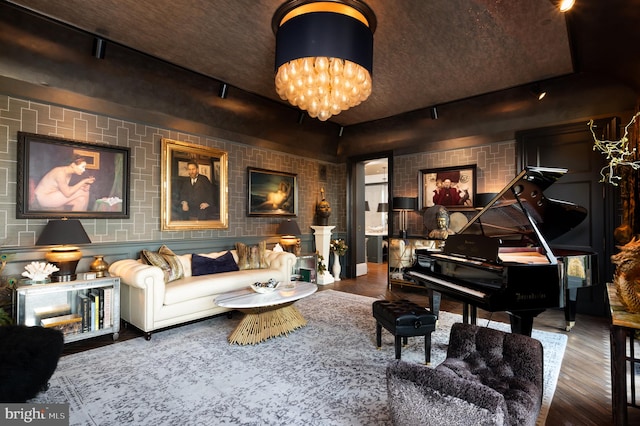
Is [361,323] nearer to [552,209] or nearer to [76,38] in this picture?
[552,209]

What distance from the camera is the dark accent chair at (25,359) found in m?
1.82

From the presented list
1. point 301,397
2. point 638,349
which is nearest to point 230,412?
point 301,397

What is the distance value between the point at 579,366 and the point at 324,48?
3.80 meters

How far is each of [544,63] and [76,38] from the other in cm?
584

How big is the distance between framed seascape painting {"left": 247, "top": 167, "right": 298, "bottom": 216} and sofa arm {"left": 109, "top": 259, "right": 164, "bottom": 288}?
2307mm

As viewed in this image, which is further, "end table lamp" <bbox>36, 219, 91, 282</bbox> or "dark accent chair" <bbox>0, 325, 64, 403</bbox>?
"end table lamp" <bbox>36, 219, 91, 282</bbox>

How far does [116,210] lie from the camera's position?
4133 millimetres

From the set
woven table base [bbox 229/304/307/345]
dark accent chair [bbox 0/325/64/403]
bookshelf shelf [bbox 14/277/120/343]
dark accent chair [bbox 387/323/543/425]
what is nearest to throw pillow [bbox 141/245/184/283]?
bookshelf shelf [bbox 14/277/120/343]

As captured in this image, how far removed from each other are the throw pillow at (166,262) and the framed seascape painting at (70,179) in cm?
66

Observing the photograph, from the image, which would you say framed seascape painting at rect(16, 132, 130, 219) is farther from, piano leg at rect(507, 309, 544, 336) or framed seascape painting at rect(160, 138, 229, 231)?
piano leg at rect(507, 309, 544, 336)

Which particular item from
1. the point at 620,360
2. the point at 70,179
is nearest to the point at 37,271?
the point at 70,179

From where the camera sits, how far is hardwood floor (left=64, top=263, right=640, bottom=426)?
85.3 inches

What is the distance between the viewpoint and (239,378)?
8.59 feet

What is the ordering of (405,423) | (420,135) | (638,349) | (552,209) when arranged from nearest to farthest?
(405,423), (638,349), (552,209), (420,135)
